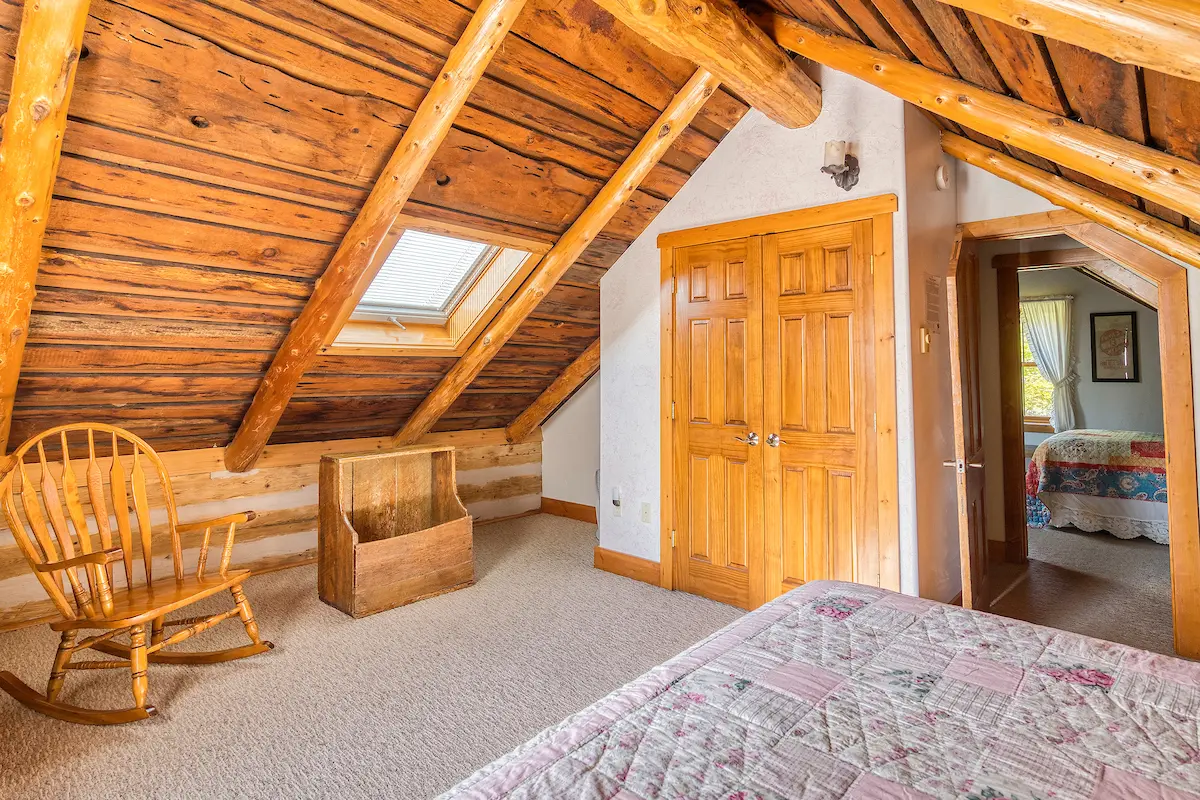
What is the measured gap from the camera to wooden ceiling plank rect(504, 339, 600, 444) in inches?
180

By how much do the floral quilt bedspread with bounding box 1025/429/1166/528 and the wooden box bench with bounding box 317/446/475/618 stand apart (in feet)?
11.8

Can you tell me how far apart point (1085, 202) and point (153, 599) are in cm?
375

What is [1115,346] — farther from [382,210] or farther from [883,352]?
[382,210]

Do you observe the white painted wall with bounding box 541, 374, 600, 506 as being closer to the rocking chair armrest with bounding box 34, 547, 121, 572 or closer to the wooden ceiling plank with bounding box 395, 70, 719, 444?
the wooden ceiling plank with bounding box 395, 70, 719, 444

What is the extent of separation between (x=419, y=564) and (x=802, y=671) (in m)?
2.47

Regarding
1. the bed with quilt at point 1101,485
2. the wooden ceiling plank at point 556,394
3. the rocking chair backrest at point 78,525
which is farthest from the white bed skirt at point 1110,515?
the rocking chair backrest at point 78,525

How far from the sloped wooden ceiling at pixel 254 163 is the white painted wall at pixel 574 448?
1859 millimetres

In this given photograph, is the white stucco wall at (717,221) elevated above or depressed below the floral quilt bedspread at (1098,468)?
above

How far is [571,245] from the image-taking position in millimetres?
3279

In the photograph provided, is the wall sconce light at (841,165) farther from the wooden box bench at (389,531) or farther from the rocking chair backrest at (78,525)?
the rocking chair backrest at (78,525)

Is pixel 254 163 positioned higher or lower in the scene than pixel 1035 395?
higher

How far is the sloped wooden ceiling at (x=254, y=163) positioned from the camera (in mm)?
1979

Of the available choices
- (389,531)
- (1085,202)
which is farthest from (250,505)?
(1085,202)

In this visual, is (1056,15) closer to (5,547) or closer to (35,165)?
(35,165)
